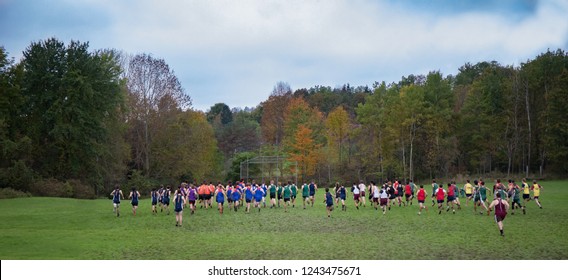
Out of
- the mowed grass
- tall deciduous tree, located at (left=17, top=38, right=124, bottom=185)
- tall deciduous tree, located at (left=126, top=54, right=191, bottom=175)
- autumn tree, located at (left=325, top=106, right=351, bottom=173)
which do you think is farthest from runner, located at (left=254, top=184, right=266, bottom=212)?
autumn tree, located at (left=325, top=106, right=351, bottom=173)

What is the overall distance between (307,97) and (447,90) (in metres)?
39.8

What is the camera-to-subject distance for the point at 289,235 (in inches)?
753

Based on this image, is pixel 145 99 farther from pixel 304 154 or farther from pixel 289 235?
pixel 289 235

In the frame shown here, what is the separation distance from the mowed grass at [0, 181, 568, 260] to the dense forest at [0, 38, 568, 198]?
20158 mm

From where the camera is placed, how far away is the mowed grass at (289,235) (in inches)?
606

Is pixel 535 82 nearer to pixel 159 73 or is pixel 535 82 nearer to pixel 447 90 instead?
pixel 447 90

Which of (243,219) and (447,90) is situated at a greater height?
(447,90)

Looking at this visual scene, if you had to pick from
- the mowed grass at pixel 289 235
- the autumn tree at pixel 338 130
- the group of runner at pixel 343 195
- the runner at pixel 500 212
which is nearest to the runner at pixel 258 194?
the group of runner at pixel 343 195

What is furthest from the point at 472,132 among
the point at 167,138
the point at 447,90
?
the point at 167,138

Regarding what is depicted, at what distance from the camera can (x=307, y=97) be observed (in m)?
101

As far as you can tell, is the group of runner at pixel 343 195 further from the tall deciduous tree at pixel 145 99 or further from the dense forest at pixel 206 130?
the tall deciduous tree at pixel 145 99

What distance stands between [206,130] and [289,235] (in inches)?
1815

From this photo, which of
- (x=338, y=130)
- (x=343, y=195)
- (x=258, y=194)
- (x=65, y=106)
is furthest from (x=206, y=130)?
(x=343, y=195)

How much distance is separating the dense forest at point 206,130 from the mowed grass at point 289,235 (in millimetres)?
20158
